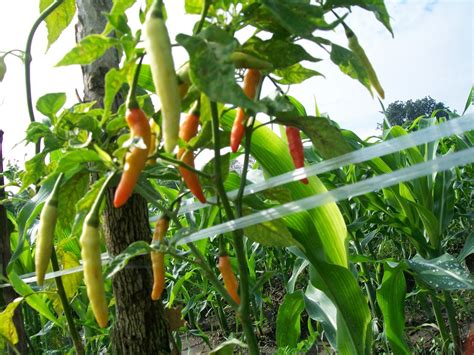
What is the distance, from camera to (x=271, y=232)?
73cm

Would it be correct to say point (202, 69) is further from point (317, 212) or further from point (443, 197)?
point (443, 197)

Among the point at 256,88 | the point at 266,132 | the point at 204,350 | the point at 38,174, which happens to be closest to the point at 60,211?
the point at 38,174

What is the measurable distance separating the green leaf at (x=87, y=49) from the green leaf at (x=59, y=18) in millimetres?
352

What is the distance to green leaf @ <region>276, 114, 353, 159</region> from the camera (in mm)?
620

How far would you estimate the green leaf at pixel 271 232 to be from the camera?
0.72 metres

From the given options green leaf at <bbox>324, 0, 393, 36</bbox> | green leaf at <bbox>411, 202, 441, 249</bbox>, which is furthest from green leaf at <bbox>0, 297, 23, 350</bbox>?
green leaf at <bbox>411, 202, 441, 249</bbox>

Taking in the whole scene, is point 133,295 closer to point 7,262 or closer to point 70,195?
point 70,195

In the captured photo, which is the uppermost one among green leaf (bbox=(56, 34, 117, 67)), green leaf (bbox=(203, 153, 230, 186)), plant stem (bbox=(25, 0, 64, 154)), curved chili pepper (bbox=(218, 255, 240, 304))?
plant stem (bbox=(25, 0, 64, 154))

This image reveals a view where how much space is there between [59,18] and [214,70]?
507 millimetres

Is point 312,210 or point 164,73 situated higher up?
point 164,73

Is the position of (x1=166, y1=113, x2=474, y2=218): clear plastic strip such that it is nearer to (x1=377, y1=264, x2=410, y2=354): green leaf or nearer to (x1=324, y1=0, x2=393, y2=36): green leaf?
(x1=324, y1=0, x2=393, y2=36): green leaf

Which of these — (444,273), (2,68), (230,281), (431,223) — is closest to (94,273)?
(230,281)

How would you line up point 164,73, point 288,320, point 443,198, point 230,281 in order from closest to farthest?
point 164,73 < point 230,281 < point 288,320 < point 443,198

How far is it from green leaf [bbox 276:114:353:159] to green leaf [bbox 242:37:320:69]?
0.22 feet
